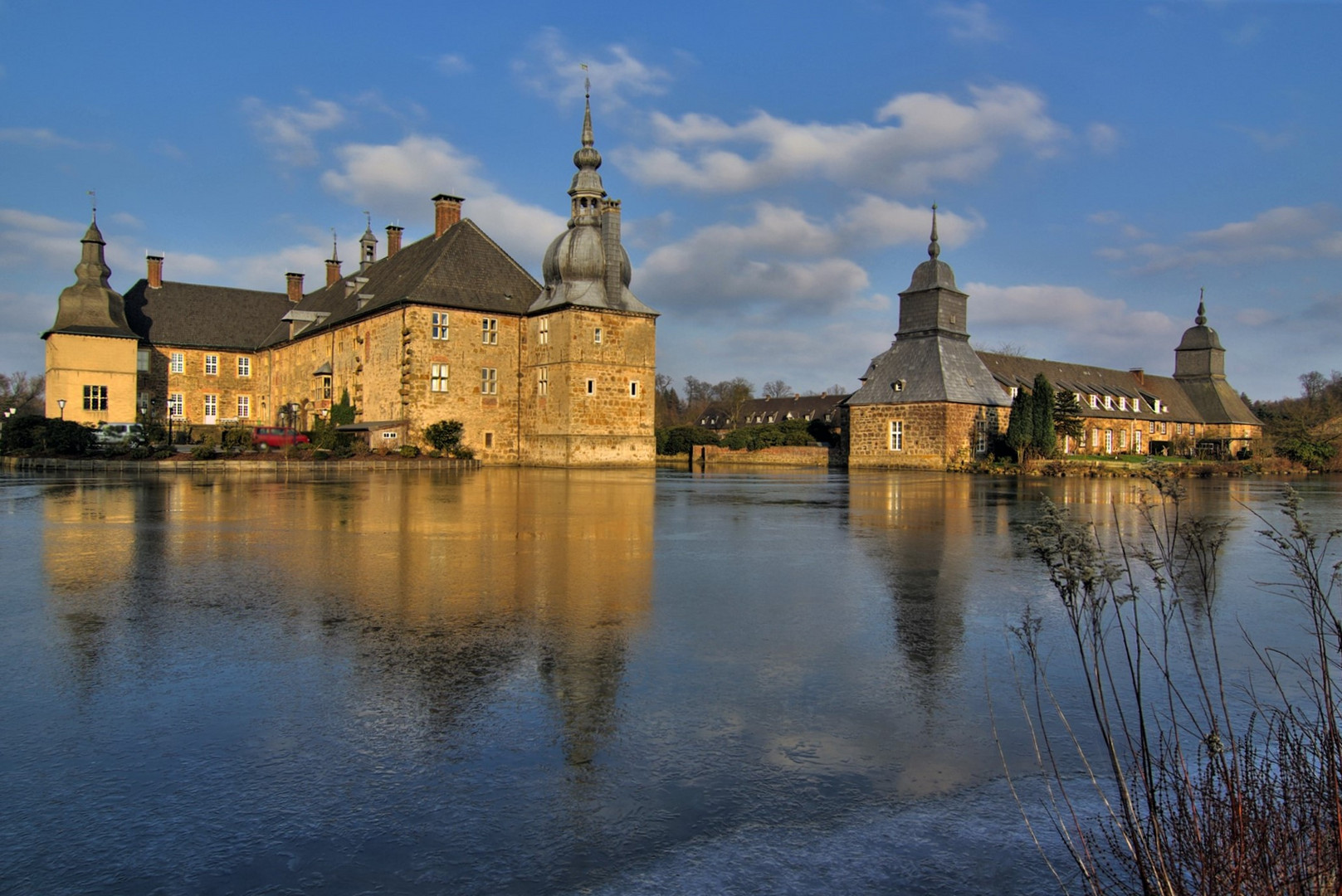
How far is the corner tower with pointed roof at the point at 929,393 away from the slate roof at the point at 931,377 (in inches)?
2.3

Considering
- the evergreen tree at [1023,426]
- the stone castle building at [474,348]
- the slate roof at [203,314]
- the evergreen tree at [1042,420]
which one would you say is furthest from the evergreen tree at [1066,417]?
the slate roof at [203,314]

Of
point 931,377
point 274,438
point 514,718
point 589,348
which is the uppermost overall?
point 589,348

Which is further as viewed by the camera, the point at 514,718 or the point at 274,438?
the point at 274,438

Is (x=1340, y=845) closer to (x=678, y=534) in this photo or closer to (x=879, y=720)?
(x=879, y=720)

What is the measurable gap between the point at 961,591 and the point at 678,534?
542 cm

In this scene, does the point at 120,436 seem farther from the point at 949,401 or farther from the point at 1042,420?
the point at 1042,420

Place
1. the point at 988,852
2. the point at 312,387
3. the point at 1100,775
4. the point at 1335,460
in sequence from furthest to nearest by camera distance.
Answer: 1. the point at 312,387
2. the point at 1335,460
3. the point at 1100,775
4. the point at 988,852

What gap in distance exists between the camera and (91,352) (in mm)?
46094

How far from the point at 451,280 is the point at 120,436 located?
51.8 feet

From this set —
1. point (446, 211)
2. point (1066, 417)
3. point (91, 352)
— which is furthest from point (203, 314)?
point (1066, 417)

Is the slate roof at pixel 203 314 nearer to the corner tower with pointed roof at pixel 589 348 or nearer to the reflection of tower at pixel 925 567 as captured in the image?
the corner tower with pointed roof at pixel 589 348

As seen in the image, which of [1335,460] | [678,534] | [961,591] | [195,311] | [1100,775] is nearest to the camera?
[1100,775]

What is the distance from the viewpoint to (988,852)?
11.0 ft

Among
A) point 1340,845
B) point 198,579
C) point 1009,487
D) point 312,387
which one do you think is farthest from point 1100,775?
point 312,387
